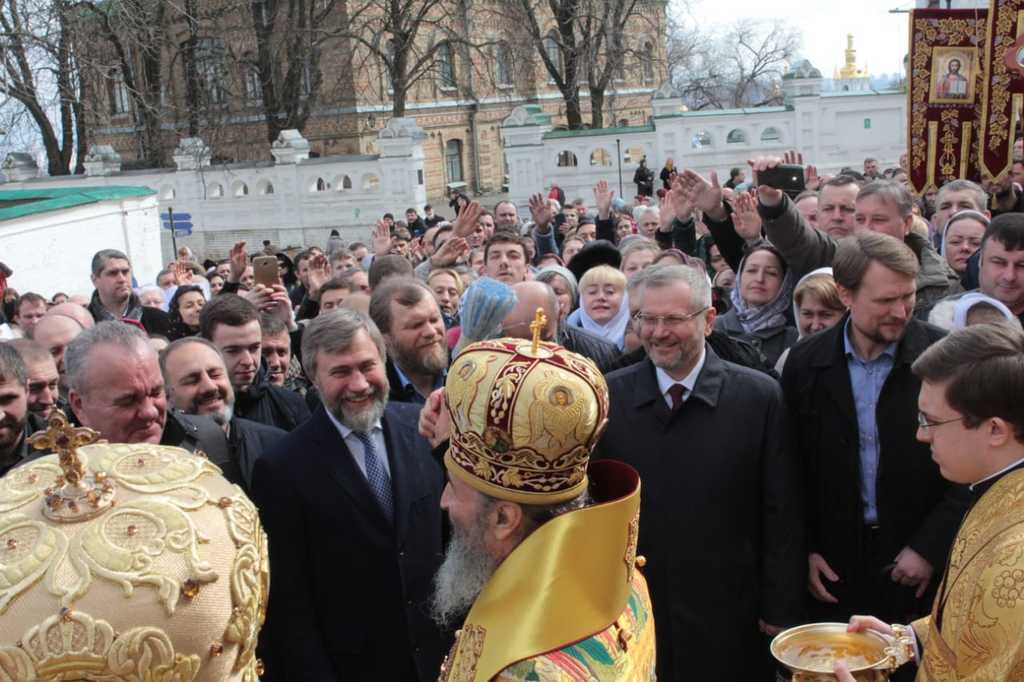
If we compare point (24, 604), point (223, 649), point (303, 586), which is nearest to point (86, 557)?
point (24, 604)

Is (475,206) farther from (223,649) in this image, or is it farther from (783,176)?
(223,649)

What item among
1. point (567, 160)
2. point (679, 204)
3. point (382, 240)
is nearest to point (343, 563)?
point (679, 204)

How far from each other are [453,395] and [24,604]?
1.24m

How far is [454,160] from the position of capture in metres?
42.7

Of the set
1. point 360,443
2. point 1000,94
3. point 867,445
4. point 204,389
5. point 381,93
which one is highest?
point 381,93

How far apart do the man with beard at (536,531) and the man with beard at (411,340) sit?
2.35 metres

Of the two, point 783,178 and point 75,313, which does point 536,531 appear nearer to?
point 783,178

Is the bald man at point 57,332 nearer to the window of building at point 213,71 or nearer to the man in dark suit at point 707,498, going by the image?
the man in dark suit at point 707,498

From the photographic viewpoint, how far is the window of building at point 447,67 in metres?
38.3

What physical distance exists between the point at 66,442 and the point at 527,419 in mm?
1066

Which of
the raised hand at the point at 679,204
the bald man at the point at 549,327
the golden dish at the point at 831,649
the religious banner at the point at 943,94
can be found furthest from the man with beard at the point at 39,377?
the religious banner at the point at 943,94

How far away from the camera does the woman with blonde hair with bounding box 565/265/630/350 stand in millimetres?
6418

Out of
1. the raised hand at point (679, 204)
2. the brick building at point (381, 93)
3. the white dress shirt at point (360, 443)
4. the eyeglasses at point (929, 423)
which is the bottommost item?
the white dress shirt at point (360, 443)

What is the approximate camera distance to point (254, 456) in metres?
4.09
